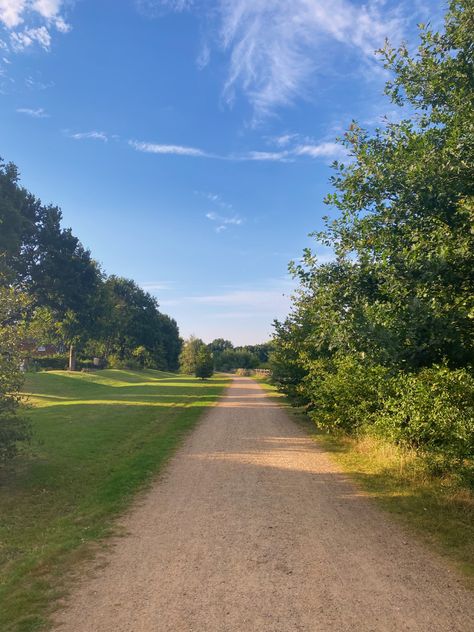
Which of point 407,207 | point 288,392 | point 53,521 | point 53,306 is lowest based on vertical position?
point 53,521

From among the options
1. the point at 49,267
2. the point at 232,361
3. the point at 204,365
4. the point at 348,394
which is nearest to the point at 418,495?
the point at 348,394

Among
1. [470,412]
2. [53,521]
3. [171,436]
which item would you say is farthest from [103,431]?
[470,412]

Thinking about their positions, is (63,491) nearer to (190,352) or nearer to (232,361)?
(190,352)

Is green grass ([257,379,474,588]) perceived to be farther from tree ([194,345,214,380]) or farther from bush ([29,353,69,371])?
bush ([29,353,69,371])

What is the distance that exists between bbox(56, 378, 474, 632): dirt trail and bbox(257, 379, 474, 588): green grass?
1.06 feet

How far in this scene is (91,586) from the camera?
4562 millimetres

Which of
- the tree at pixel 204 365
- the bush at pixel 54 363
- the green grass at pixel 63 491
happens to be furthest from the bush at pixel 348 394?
the bush at pixel 54 363

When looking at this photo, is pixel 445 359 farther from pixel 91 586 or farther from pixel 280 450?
pixel 280 450

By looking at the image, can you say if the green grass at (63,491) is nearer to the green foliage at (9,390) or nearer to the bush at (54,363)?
the green foliage at (9,390)

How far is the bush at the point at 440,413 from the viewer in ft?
22.5

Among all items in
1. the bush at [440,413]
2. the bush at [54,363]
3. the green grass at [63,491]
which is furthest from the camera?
the bush at [54,363]

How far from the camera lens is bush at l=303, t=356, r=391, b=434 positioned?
1100 centimetres

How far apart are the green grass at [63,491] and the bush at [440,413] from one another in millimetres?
5192

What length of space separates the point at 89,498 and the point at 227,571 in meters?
3.94
